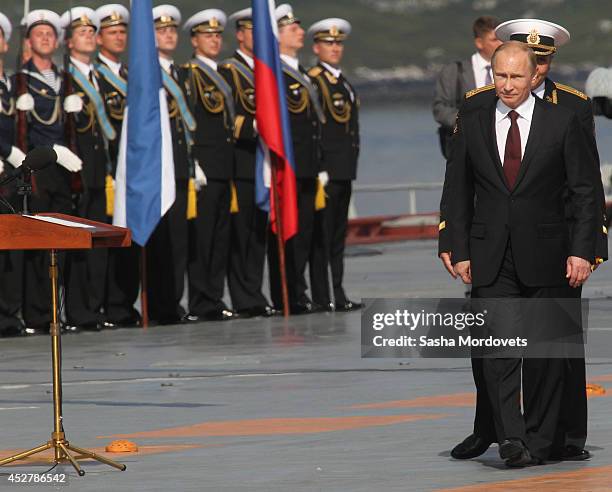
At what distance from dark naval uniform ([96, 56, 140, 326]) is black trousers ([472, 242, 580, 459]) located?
7.09 m

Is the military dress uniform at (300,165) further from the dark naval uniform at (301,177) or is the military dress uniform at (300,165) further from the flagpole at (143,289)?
the flagpole at (143,289)

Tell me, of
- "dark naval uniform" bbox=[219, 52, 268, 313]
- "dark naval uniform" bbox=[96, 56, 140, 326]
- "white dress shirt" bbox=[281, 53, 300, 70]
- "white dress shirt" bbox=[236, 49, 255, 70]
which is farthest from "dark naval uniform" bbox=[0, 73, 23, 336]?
"white dress shirt" bbox=[281, 53, 300, 70]

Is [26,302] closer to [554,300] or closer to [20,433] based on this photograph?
[20,433]

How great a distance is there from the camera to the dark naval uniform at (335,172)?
16594mm

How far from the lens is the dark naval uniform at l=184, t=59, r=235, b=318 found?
16.0 meters

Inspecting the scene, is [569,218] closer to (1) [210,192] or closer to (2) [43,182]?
(2) [43,182]

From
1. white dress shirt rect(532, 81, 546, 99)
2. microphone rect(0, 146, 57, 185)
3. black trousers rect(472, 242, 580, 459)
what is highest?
white dress shirt rect(532, 81, 546, 99)

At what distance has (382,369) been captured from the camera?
12.5 metres

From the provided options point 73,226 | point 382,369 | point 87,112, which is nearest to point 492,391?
point 73,226

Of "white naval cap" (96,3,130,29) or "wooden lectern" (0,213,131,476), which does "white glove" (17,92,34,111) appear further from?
"wooden lectern" (0,213,131,476)

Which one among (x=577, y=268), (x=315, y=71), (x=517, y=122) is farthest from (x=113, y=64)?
(x=577, y=268)

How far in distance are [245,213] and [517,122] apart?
773cm

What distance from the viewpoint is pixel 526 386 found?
29.2 feet

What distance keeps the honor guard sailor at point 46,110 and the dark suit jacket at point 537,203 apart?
658cm
